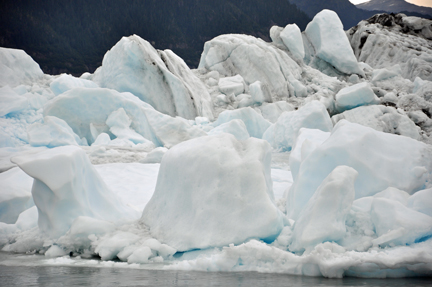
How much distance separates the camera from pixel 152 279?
98.7 inches

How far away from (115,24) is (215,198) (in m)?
32.4

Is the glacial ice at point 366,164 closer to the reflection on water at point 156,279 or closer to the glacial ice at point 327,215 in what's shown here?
the glacial ice at point 327,215

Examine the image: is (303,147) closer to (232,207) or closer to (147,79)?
(232,207)

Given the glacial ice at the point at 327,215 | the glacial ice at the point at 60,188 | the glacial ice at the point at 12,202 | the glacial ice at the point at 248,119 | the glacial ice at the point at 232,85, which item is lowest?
the glacial ice at the point at 248,119

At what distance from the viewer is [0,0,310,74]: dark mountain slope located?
2738 centimetres

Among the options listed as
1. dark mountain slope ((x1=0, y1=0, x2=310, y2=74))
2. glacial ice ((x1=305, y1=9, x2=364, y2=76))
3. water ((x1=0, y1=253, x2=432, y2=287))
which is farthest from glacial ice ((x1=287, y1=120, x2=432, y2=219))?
dark mountain slope ((x1=0, y1=0, x2=310, y2=74))

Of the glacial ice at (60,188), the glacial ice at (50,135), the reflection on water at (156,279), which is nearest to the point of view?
the reflection on water at (156,279)

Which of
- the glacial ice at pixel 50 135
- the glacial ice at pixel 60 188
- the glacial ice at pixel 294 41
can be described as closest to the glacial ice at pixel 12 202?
the glacial ice at pixel 60 188

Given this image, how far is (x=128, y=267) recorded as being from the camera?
9.63ft

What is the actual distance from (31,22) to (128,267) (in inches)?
1196

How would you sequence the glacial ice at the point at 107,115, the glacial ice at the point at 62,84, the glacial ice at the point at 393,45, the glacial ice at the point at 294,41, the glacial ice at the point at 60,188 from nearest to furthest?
the glacial ice at the point at 60,188
the glacial ice at the point at 107,115
the glacial ice at the point at 62,84
the glacial ice at the point at 294,41
the glacial ice at the point at 393,45

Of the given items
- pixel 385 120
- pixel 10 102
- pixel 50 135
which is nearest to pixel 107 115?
pixel 50 135

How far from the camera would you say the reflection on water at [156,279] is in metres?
2.38

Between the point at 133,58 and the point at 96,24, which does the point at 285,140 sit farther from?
the point at 96,24
